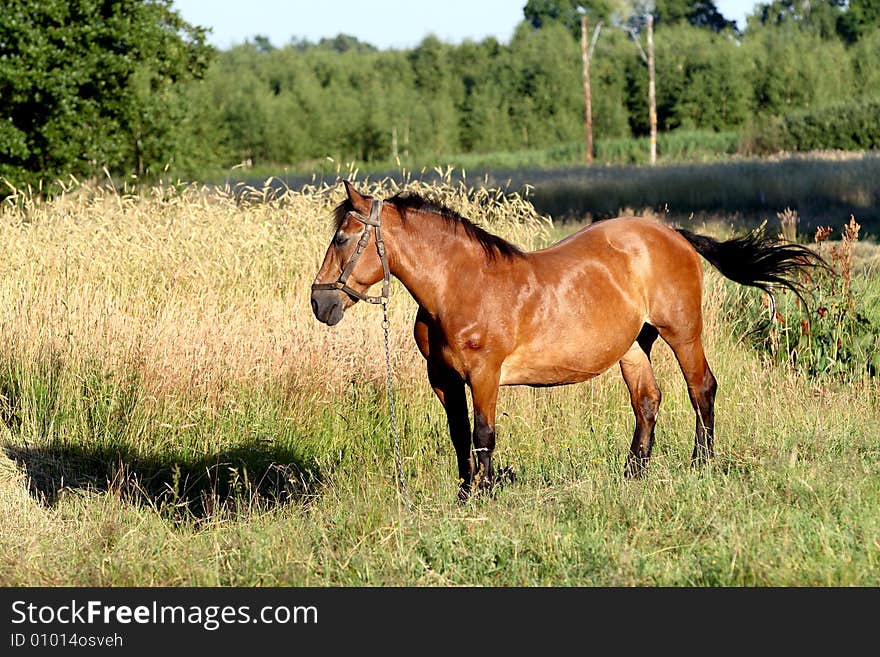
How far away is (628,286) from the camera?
646 cm

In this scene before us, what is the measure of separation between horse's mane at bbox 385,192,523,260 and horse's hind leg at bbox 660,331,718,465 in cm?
144

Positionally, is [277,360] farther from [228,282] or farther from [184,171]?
[184,171]

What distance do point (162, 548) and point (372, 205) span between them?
213cm

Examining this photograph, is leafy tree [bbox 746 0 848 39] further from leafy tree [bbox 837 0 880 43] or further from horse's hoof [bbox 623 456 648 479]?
horse's hoof [bbox 623 456 648 479]

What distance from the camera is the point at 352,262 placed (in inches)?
217

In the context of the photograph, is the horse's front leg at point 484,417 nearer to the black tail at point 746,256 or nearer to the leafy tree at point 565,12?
the black tail at point 746,256

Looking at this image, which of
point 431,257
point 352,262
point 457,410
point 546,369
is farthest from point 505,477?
point 352,262

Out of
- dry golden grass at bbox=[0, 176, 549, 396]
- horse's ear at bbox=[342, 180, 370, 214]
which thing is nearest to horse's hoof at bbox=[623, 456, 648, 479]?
horse's ear at bbox=[342, 180, 370, 214]

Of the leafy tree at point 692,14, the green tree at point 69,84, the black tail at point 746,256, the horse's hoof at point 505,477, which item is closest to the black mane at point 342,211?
the horse's hoof at point 505,477

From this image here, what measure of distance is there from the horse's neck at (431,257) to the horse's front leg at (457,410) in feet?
1.30

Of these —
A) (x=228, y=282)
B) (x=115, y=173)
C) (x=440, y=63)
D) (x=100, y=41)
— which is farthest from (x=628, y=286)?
(x=440, y=63)

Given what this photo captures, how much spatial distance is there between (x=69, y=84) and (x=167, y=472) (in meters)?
13.4

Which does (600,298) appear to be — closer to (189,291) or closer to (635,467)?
(635,467)

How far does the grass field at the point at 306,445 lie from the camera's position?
497 centimetres
